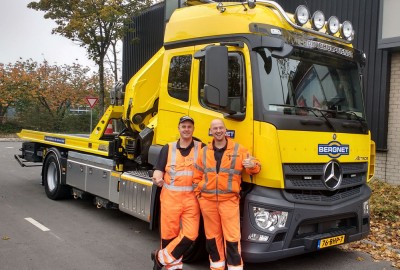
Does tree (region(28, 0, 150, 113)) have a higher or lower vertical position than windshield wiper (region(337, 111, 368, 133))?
higher

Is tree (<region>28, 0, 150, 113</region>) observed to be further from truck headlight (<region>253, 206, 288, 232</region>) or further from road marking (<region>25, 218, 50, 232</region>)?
truck headlight (<region>253, 206, 288, 232</region>)

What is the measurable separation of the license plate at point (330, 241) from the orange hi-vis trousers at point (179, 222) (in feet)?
4.38

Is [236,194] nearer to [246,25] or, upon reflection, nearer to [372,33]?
[246,25]

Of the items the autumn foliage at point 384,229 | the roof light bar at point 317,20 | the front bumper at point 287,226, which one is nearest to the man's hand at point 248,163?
the front bumper at point 287,226

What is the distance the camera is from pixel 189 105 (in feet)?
16.2

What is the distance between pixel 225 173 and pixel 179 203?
0.58 meters

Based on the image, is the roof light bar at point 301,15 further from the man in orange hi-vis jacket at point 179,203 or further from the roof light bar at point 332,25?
the man in orange hi-vis jacket at point 179,203

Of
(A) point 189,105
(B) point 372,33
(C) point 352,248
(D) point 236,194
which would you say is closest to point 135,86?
(A) point 189,105

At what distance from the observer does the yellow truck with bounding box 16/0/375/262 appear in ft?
13.7

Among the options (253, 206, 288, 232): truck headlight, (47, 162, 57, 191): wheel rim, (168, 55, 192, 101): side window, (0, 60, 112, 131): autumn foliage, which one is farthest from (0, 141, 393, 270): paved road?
(0, 60, 112, 131): autumn foliage

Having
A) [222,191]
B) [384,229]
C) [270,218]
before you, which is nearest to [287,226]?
[270,218]

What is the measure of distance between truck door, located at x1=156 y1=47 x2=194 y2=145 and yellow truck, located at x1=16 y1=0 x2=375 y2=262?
0.01m

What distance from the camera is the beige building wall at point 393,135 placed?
952 cm

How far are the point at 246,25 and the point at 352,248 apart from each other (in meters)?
3.52
